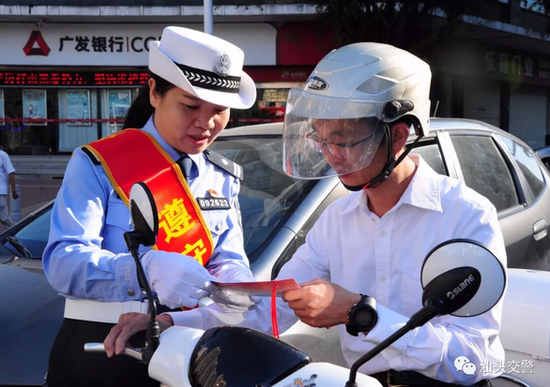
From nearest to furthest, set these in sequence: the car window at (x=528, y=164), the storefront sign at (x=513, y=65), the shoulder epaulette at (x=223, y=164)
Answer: the shoulder epaulette at (x=223, y=164) < the car window at (x=528, y=164) < the storefront sign at (x=513, y=65)

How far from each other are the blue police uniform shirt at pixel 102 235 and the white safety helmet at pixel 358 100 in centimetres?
54

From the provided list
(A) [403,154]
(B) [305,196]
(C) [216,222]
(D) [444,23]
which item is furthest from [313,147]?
(D) [444,23]

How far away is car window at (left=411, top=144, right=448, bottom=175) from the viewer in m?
3.71

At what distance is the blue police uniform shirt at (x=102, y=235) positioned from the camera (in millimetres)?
1940

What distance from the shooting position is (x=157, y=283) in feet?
5.53

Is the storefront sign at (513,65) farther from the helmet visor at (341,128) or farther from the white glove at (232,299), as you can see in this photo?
the white glove at (232,299)

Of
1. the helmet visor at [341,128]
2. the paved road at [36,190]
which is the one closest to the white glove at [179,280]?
the helmet visor at [341,128]

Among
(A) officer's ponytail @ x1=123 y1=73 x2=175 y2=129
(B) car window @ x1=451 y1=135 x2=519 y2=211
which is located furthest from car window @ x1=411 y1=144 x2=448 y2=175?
(A) officer's ponytail @ x1=123 y1=73 x2=175 y2=129

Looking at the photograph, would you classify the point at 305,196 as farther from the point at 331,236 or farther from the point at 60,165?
the point at 60,165

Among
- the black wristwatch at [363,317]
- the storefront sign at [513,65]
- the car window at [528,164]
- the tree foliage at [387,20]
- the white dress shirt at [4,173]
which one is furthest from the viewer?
the storefront sign at [513,65]

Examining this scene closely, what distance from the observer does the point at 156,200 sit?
214 cm

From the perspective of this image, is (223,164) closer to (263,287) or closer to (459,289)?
(263,287)

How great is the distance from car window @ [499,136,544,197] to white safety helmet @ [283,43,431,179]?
2767 millimetres

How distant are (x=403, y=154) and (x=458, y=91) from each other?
60.4 feet
